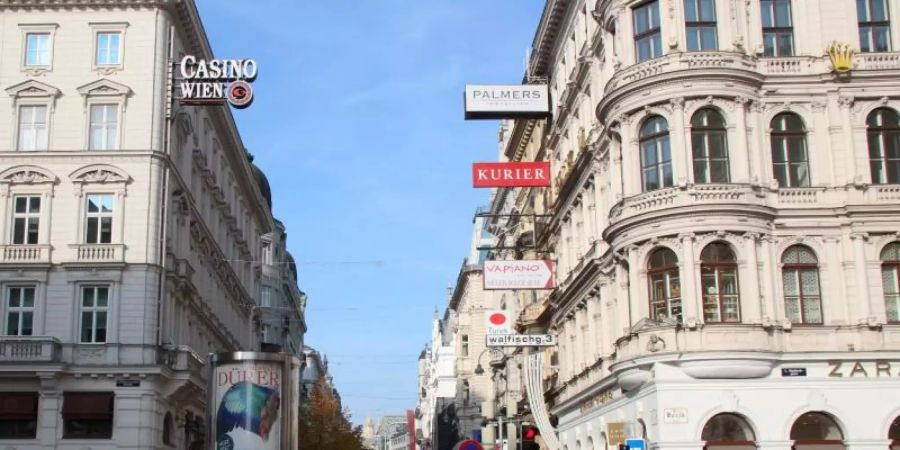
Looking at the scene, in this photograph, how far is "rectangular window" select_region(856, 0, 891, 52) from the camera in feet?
126

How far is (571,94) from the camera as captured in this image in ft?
170

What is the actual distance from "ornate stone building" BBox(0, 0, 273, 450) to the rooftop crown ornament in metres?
28.0

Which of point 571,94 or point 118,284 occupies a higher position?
point 571,94

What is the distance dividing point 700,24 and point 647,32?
173 centimetres

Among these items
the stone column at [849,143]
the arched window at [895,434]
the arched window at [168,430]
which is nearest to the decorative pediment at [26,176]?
the arched window at [168,430]

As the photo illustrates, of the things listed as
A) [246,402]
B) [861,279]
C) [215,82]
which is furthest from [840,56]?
[215,82]

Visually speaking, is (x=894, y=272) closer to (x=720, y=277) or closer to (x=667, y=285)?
(x=720, y=277)

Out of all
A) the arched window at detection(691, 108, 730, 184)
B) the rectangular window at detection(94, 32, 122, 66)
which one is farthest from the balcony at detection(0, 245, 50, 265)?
the arched window at detection(691, 108, 730, 184)

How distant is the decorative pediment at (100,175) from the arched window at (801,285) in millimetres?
27989

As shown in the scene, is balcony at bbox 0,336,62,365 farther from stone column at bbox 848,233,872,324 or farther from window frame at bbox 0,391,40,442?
stone column at bbox 848,233,872,324

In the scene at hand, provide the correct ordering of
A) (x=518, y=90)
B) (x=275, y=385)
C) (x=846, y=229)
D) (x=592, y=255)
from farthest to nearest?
(x=518, y=90) → (x=592, y=255) → (x=846, y=229) → (x=275, y=385)

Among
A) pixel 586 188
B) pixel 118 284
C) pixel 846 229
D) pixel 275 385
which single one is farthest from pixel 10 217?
pixel 846 229

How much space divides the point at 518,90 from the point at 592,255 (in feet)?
26.2

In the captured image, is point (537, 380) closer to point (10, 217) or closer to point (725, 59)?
point (725, 59)
